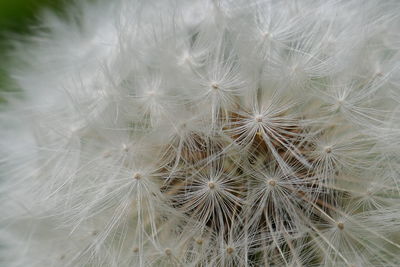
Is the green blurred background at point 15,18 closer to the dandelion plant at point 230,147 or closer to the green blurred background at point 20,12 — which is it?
the green blurred background at point 20,12

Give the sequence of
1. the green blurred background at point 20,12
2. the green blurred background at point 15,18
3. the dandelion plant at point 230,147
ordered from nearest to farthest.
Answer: the dandelion plant at point 230,147 → the green blurred background at point 15,18 → the green blurred background at point 20,12

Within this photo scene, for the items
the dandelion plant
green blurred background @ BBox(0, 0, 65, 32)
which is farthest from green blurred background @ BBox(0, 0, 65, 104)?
the dandelion plant

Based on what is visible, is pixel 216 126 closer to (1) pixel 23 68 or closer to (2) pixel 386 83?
(2) pixel 386 83

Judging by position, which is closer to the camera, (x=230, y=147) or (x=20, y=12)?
(x=230, y=147)

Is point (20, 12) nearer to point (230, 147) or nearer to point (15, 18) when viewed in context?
point (15, 18)

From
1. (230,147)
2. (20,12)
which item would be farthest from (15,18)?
(230,147)

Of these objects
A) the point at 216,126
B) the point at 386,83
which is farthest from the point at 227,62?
the point at 386,83

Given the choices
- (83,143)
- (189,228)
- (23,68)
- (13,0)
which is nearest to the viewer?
(189,228)

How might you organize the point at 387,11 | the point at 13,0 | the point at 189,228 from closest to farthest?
the point at 189,228 < the point at 387,11 < the point at 13,0

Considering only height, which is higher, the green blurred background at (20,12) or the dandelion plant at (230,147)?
the green blurred background at (20,12)

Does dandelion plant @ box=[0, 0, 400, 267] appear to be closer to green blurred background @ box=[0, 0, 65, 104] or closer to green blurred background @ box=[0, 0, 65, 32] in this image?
green blurred background @ box=[0, 0, 65, 104]

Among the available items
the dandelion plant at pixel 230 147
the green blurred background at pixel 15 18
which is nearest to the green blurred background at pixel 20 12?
the green blurred background at pixel 15 18
